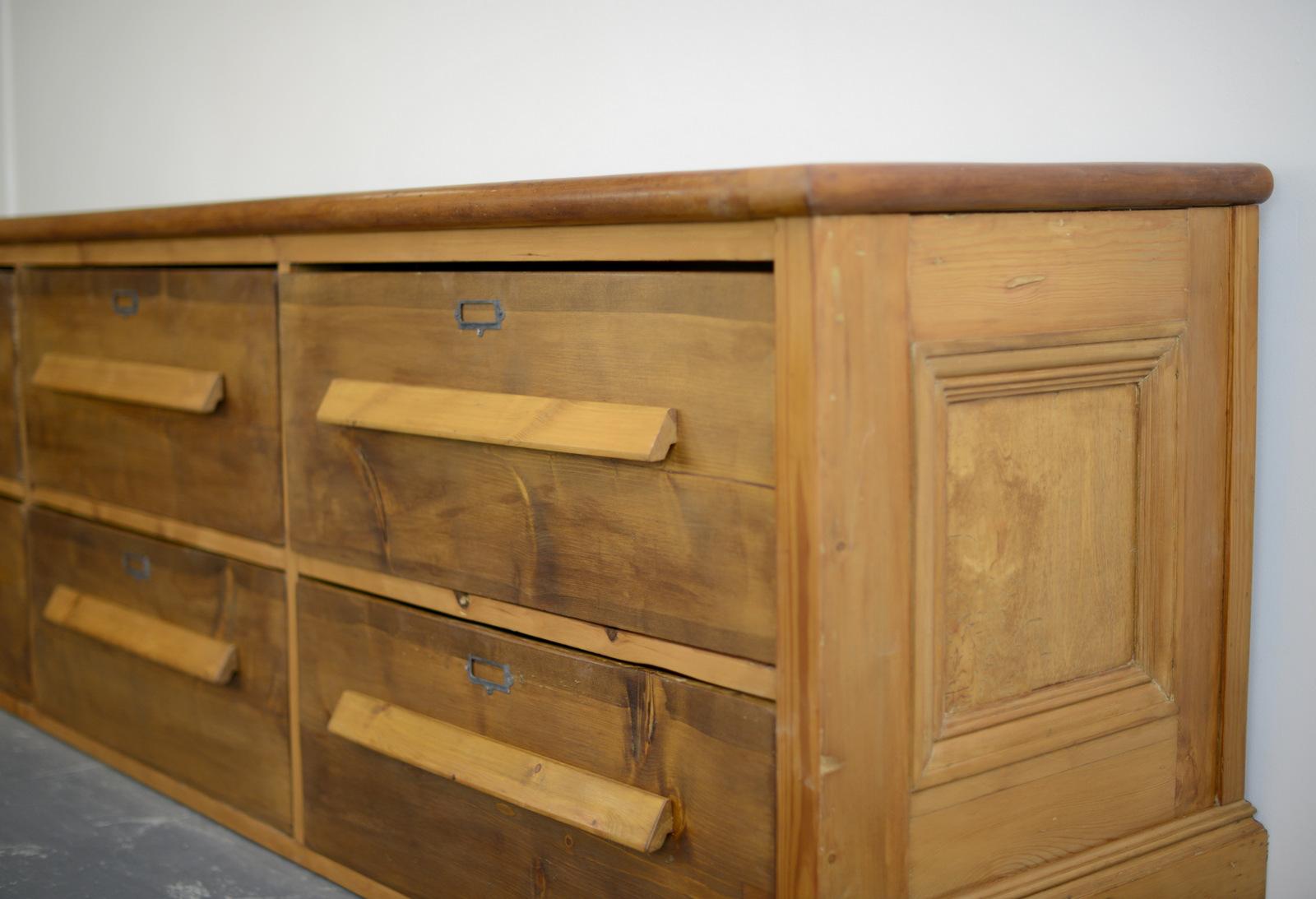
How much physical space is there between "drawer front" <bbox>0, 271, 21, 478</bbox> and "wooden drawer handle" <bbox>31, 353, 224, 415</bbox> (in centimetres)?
10

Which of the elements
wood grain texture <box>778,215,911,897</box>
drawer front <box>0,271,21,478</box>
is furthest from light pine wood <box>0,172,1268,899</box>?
drawer front <box>0,271,21,478</box>

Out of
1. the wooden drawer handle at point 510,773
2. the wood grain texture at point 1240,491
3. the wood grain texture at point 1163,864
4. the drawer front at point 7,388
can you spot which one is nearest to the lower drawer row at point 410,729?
the wooden drawer handle at point 510,773

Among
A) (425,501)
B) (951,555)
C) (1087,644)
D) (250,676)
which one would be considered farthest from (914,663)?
(250,676)

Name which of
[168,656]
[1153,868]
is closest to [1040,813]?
[1153,868]

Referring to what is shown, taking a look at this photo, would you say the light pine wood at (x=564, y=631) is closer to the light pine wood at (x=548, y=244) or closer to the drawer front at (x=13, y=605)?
the light pine wood at (x=548, y=244)

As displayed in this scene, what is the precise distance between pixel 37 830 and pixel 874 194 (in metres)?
1.30

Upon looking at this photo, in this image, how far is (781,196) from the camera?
92 cm

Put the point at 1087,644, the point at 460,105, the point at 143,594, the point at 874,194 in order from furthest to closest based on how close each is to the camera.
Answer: the point at 460,105 → the point at 143,594 → the point at 1087,644 → the point at 874,194

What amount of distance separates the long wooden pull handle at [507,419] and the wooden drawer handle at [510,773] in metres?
0.29

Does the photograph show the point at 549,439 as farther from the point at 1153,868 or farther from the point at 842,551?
the point at 1153,868

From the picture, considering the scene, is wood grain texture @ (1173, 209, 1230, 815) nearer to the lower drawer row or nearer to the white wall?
the white wall

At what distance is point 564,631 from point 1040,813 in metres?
0.44

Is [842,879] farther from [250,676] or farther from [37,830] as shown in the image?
[37,830]

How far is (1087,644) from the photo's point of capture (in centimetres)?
116
